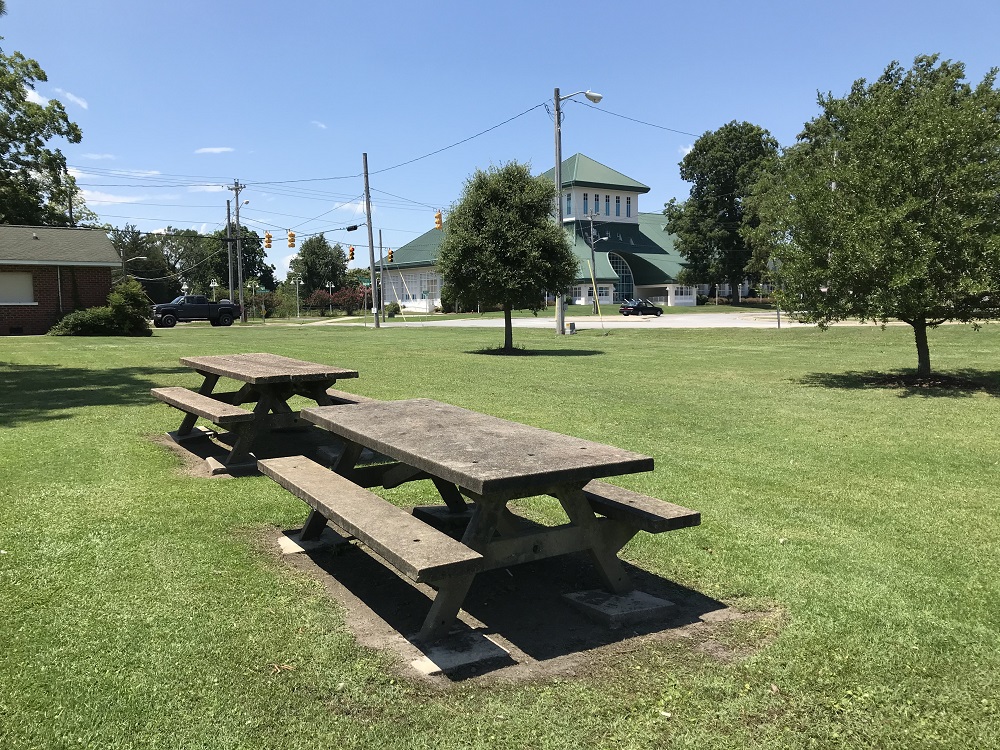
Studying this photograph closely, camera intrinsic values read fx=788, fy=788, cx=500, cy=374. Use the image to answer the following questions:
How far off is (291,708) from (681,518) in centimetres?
197

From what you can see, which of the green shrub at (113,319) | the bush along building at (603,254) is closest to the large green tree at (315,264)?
the bush along building at (603,254)

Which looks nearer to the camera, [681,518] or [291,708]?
[291,708]

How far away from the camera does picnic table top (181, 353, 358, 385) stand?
21.9ft

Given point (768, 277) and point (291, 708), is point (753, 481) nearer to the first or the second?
point (291, 708)

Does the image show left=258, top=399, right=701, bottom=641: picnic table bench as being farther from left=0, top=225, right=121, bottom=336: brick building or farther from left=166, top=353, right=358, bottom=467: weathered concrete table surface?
left=0, top=225, right=121, bottom=336: brick building

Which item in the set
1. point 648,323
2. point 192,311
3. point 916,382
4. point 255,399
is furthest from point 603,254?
point 255,399

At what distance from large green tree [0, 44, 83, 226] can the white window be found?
248 centimetres

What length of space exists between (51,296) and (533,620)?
35.4m

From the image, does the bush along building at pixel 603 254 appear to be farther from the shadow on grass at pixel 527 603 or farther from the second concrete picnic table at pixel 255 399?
the shadow on grass at pixel 527 603

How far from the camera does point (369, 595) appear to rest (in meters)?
4.21

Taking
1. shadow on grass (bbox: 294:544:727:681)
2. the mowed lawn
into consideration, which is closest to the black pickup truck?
the mowed lawn

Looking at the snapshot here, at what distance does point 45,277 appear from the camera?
33.2 metres

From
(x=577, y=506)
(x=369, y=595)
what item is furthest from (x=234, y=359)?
A: (x=577, y=506)

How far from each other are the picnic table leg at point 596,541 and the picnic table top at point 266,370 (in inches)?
133
